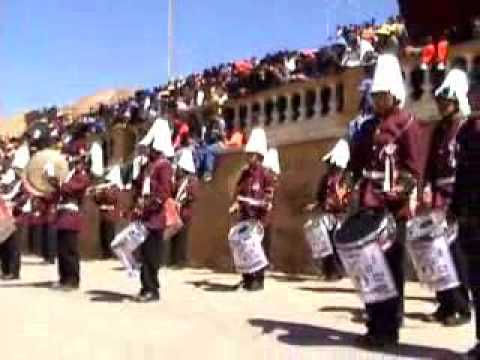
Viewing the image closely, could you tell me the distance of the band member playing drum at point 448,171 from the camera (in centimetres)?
813

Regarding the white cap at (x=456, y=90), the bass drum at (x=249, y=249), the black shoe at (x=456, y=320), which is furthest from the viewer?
the bass drum at (x=249, y=249)

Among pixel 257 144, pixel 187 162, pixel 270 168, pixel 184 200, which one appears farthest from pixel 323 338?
pixel 187 162

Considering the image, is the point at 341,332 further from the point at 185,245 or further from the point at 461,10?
the point at 185,245

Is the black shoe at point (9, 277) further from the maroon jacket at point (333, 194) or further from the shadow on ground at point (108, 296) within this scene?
the maroon jacket at point (333, 194)

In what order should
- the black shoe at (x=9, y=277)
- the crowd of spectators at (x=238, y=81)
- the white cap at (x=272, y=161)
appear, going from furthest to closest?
1. the crowd of spectators at (x=238, y=81)
2. the black shoe at (x=9, y=277)
3. the white cap at (x=272, y=161)

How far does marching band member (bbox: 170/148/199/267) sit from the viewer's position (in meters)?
17.0

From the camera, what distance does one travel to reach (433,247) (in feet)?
25.4

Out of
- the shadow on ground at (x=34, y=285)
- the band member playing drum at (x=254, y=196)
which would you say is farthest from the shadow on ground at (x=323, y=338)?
the shadow on ground at (x=34, y=285)

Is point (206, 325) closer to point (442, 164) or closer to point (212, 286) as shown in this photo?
point (442, 164)

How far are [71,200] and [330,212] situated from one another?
118 inches

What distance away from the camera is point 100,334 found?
8516 millimetres

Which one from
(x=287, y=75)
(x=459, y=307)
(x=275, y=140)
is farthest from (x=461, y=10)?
(x=287, y=75)

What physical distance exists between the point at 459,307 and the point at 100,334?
2.77m

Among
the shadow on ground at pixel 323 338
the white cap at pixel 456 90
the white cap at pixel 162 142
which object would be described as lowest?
the shadow on ground at pixel 323 338
